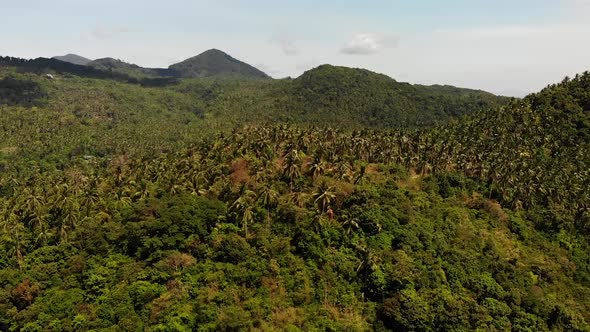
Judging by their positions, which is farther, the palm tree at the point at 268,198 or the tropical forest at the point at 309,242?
the palm tree at the point at 268,198

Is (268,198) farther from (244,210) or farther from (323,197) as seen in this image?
(323,197)

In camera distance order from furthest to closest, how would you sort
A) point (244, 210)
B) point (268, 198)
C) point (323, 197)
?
point (268, 198) < point (323, 197) < point (244, 210)

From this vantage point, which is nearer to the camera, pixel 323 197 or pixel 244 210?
pixel 244 210

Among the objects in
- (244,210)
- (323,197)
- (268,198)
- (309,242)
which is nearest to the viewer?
(309,242)

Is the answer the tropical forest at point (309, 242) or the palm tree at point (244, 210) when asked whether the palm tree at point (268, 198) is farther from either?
the palm tree at point (244, 210)

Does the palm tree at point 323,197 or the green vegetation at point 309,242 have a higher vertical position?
the palm tree at point 323,197

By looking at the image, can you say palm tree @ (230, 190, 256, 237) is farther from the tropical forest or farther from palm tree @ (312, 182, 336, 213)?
palm tree @ (312, 182, 336, 213)

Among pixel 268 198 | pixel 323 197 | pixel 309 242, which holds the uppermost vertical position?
pixel 323 197

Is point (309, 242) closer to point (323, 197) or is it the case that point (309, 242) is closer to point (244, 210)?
point (323, 197)

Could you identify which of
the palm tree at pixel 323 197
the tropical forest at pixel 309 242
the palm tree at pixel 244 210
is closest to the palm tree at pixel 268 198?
the tropical forest at pixel 309 242

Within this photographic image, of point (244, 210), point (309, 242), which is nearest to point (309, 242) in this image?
point (309, 242)

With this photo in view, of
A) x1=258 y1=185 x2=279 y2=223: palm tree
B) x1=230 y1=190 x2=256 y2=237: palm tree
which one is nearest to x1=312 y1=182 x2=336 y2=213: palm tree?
x1=258 y1=185 x2=279 y2=223: palm tree

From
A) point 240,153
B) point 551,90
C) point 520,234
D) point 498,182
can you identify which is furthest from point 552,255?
point 551,90

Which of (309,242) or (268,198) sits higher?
(268,198)
